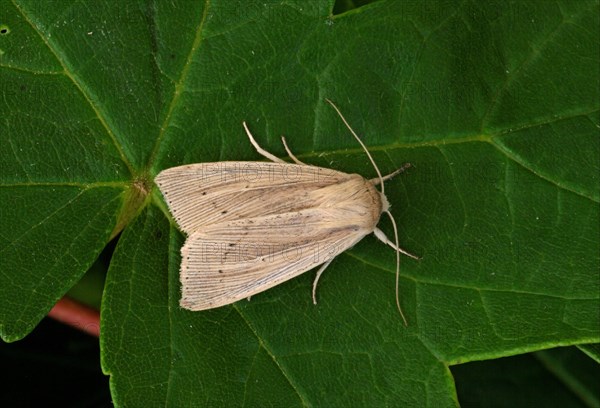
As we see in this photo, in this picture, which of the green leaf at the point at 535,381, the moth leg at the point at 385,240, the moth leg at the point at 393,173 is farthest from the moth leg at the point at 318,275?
the green leaf at the point at 535,381

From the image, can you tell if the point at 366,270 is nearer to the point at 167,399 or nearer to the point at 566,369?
the point at 167,399

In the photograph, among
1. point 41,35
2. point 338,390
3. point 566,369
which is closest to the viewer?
point 41,35

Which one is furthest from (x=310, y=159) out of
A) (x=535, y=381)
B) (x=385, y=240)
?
(x=535, y=381)

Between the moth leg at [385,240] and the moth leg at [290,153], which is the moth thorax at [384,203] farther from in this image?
the moth leg at [290,153]

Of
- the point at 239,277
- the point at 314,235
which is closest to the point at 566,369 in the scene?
the point at 314,235

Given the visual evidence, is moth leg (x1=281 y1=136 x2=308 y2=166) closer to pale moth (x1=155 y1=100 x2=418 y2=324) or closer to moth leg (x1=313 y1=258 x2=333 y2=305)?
pale moth (x1=155 y1=100 x2=418 y2=324)

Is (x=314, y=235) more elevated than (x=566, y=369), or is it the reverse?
(x=314, y=235)

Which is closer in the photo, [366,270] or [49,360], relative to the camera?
[366,270]
